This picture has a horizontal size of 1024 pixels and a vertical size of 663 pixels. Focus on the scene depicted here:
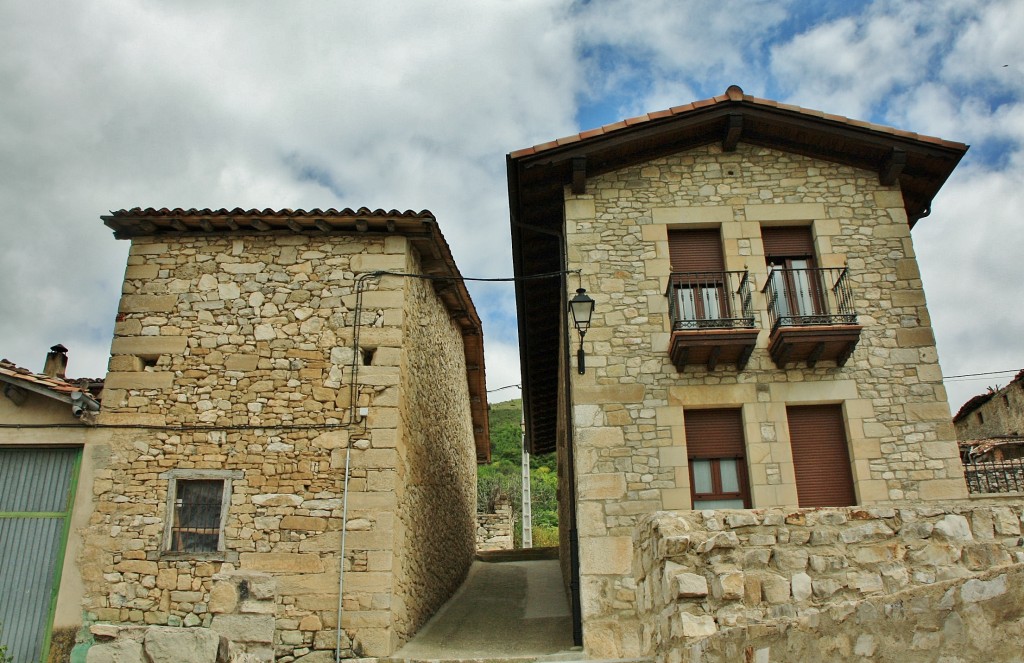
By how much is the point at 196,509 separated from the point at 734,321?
682 cm

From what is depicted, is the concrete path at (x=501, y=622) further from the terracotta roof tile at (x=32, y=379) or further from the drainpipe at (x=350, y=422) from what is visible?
the terracotta roof tile at (x=32, y=379)

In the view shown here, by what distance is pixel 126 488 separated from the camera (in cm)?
855

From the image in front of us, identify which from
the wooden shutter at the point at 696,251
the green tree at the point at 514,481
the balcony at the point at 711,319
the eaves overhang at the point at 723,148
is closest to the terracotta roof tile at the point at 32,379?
the eaves overhang at the point at 723,148

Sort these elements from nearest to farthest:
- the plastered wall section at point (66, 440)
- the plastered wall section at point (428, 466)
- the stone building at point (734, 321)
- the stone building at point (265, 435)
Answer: the stone building at point (265, 435) → the plastered wall section at point (66, 440) → the stone building at point (734, 321) → the plastered wall section at point (428, 466)

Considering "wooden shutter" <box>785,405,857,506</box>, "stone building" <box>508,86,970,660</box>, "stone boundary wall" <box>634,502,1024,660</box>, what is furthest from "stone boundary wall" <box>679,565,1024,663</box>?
"wooden shutter" <box>785,405,857,506</box>

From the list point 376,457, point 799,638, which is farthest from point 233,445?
point 799,638

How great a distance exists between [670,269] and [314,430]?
4.96m

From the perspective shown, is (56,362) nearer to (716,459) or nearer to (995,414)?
(716,459)

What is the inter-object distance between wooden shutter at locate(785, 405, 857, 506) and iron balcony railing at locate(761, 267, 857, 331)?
1125mm

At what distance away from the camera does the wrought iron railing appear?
9461 mm

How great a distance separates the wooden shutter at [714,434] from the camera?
359 inches

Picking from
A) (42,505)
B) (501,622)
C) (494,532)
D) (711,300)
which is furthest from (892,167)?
(494,532)

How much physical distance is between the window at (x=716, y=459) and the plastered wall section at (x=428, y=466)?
356 centimetres

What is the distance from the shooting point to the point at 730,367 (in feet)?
30.5
